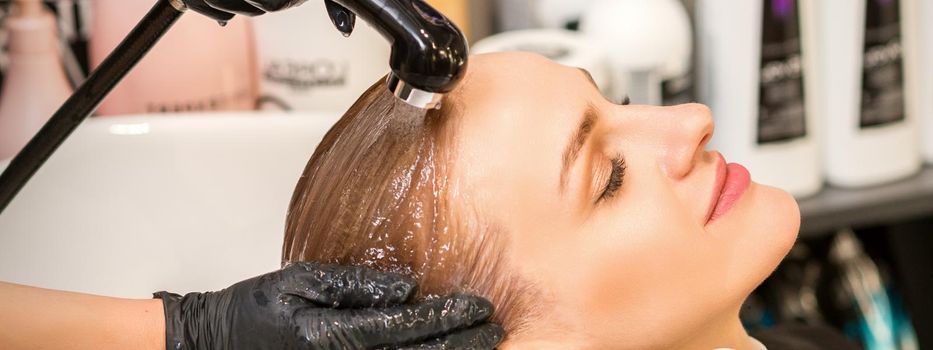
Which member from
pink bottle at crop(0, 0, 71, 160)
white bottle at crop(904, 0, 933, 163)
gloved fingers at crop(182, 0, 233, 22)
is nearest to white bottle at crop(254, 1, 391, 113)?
pink bottle at crop(0, 0, 71, 160)

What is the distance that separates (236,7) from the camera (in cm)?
78

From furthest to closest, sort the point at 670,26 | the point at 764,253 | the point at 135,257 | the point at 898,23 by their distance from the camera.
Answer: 1. the point at 898,23
2. the point at 670,26
3. the point at 135,257
4. the point at 764,253

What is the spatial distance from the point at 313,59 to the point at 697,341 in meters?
0.62

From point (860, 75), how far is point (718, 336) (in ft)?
2.11

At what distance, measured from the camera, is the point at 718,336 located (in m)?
0.94

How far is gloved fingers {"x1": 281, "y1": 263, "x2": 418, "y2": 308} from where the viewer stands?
29.9 inches

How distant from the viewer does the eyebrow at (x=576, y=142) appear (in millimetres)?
825

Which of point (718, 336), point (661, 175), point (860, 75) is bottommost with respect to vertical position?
point (718, 336)

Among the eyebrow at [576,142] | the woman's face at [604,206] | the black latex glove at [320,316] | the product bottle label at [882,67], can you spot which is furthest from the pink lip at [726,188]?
the product bottle label at [882,67]

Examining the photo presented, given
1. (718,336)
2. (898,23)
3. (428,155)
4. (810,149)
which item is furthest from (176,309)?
(898,23)

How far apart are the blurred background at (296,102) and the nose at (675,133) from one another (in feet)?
1.20

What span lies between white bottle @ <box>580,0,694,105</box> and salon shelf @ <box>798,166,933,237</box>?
263 mm

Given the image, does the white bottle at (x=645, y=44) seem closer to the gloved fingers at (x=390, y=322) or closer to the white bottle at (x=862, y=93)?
the white bottle at (x=862, y=93)

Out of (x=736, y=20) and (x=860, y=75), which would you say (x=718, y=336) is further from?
(x=860, y=75)
